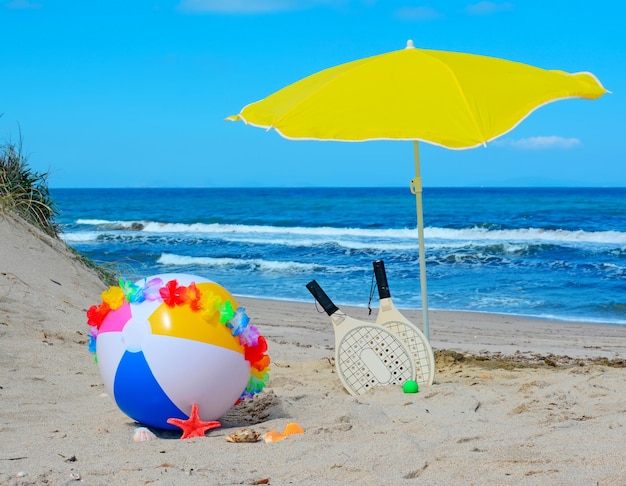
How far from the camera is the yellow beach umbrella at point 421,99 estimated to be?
464 centimetres

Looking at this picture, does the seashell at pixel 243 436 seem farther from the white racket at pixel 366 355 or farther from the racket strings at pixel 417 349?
the racket strings at pixel 417 349

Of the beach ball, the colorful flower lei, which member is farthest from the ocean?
the beach ball

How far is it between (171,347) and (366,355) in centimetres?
179

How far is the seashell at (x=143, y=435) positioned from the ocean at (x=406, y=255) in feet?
7.56

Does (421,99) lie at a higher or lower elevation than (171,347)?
higher

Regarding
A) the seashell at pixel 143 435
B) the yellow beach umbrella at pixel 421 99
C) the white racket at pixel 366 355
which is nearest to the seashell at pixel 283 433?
the seashell at pixel 143 435

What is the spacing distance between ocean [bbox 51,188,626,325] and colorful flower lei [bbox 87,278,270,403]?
1738 mm

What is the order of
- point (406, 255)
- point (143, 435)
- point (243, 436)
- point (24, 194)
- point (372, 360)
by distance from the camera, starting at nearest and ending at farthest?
point (243, 436)
point (143, 435)
point (372, 360)
point (24, 194)
point (406, 255)

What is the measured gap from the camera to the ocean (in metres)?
13.4

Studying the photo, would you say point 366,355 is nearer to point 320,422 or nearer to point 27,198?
point 320,422

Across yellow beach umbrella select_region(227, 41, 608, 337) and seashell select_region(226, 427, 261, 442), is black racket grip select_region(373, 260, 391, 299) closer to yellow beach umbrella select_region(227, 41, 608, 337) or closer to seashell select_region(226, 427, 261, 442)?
yellow beach umbrella select_region(227, 41, 608, 337)

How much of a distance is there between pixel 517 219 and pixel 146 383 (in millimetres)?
34606

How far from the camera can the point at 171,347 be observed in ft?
13.2

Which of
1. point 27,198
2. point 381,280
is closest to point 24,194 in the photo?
point 27,198
